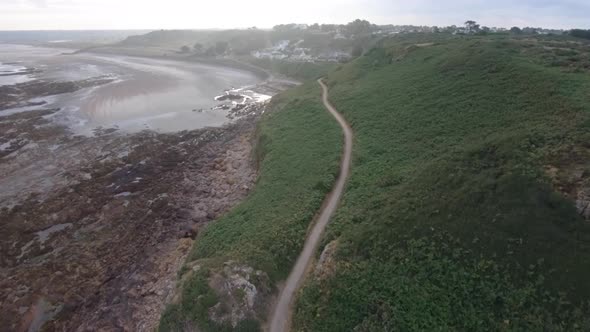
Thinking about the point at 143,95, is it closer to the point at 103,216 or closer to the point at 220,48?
the point at 103,216

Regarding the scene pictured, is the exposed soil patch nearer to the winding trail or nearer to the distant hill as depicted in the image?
the distant hill

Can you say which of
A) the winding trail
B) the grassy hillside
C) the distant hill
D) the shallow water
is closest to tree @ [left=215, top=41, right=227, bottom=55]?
the shallow water

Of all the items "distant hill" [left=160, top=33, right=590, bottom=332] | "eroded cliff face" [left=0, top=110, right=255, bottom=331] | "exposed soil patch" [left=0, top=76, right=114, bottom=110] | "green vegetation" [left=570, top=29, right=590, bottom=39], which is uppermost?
"green vegetation" [left=570, top=29, right=590, bottom=39]

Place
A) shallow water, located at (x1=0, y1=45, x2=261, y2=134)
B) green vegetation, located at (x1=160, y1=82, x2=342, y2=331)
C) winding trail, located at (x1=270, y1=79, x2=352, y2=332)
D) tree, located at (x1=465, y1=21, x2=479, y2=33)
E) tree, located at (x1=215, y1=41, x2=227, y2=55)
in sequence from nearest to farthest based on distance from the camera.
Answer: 1. winding trail, located at (x1=270, y1=79, x2=352, y2=332)
2. green vegetation, located at (x1=160, y1=82, x2=342, y2=331)
3. shallow water, located at (x1=0, y1=45, x2=261, y2=134)
4. tree, located at (x1=465, y1=21, x2=479, y2=33)
5. tree, located at (x1=215, y1=41, x2=227, y2=55)

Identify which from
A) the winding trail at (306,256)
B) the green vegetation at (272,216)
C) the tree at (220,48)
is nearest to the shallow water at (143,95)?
the green vegetation at (272,216)

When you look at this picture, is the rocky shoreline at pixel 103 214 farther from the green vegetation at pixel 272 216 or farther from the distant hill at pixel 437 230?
the distant hill at pixel 437 230

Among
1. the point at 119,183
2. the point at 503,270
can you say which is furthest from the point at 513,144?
the point at 119,183

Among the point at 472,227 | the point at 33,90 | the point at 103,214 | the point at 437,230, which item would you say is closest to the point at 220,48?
the point at 33,90
